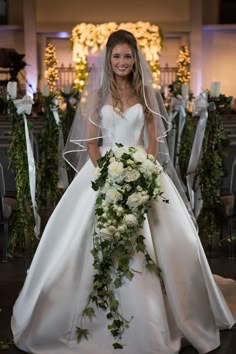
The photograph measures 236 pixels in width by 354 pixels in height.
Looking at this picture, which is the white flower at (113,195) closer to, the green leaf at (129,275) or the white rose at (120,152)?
the white rose at (120,152)

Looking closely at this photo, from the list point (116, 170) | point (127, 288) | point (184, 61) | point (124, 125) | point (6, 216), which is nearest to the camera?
point (116, 170)

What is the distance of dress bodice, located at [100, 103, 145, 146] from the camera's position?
12.1ft

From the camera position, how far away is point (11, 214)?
582cm

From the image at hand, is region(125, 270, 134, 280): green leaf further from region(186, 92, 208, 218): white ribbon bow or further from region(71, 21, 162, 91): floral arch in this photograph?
region(71, 21, 162, 91): floral arch

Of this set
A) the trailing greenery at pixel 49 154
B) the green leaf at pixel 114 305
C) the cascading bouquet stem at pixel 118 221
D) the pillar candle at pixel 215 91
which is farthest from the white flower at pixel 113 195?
the trailing greenery at pixel 49 154

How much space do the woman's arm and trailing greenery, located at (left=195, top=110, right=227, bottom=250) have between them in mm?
2132

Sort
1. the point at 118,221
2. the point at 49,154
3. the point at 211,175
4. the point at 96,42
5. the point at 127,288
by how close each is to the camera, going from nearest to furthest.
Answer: the point at 118,221 < the point at 127,288 < the point at 211,175 < the point at 49,154 < the point at 96,42

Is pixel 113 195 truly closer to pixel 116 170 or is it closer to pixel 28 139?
pixel 116 170

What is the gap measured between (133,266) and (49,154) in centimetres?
352

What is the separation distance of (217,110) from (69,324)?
2.92m

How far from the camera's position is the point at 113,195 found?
10.8ft

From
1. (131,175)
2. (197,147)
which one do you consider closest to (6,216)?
(197,147)

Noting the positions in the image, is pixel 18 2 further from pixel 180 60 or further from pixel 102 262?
pixel 102 262

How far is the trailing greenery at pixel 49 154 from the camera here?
22.3ft
